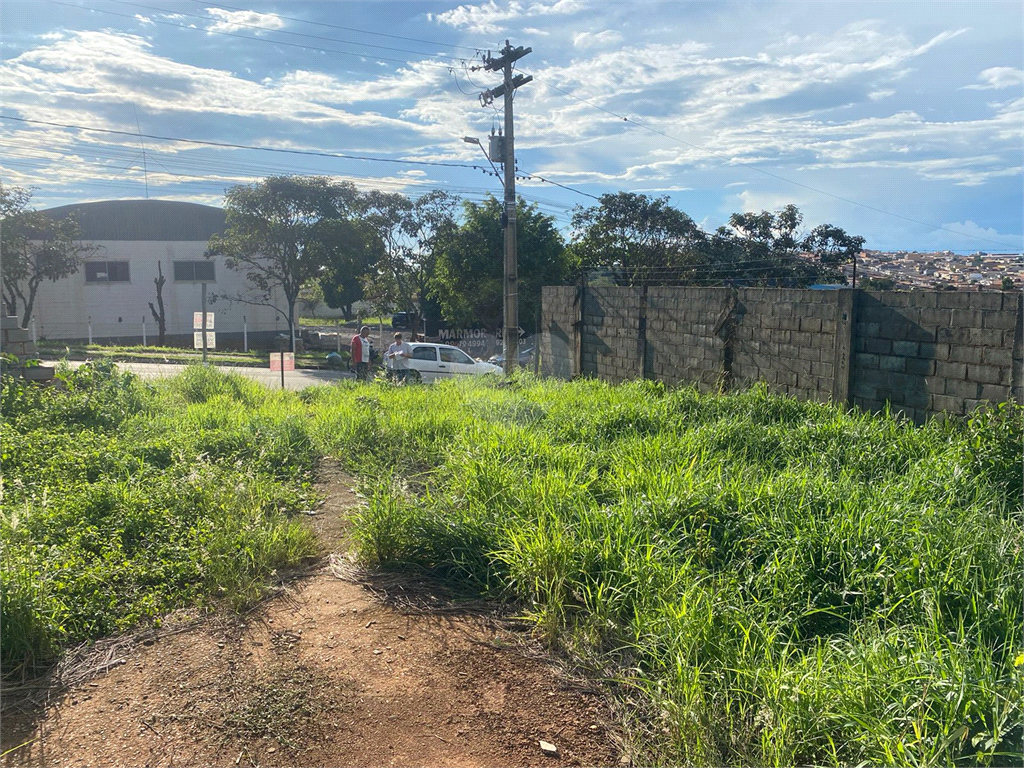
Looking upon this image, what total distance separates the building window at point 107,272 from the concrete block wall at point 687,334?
3258 centimetres

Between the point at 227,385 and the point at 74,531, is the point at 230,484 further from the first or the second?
the point at 227,385

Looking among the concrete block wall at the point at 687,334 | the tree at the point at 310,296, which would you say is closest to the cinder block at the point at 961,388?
the concrete block wall at the point at 687,334

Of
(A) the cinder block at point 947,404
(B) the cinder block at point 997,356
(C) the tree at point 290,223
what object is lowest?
(A) the cinder block at point 947,404

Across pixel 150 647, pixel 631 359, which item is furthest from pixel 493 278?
pixel 150 647

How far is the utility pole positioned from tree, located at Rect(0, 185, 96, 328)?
76.0ft

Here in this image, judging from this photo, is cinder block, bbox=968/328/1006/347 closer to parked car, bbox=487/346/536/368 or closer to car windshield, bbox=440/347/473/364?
car windshield, bbox=440/347/473/364

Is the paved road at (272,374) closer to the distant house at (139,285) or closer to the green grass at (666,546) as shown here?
the green grass at (666,546)

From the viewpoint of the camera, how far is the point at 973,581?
347cm

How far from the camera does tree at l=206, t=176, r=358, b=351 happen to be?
3122cm

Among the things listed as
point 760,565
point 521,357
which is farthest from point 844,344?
point 521,357

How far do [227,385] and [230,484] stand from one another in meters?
7.02

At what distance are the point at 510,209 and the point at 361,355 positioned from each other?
4.89 metres

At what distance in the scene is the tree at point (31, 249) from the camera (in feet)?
100

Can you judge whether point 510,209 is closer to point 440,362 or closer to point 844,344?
point 440,362
